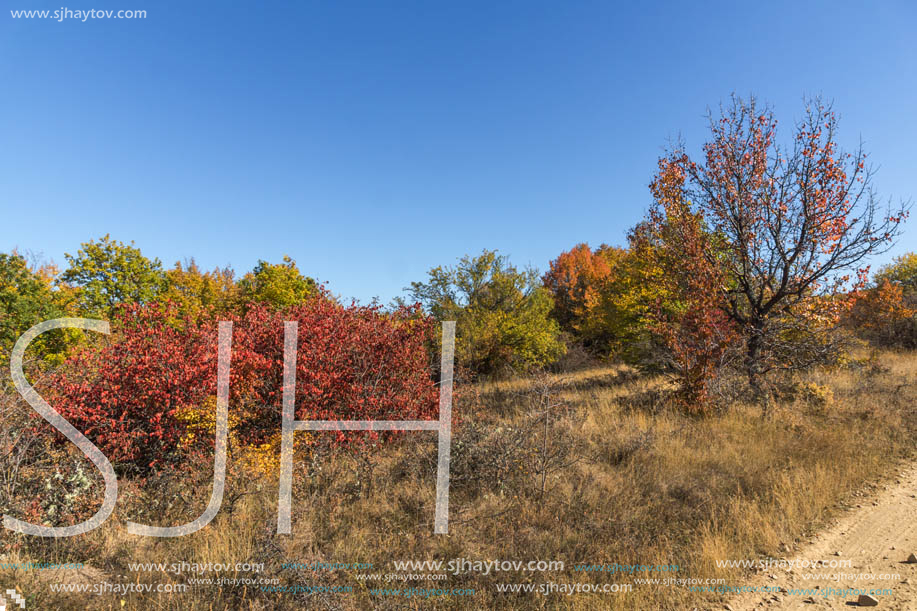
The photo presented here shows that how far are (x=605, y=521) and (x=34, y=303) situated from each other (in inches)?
868

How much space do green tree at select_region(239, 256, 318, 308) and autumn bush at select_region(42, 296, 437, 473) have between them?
16.3 metres

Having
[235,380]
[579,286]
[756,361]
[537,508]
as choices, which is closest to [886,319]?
[756,361]

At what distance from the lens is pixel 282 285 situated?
1062 inches

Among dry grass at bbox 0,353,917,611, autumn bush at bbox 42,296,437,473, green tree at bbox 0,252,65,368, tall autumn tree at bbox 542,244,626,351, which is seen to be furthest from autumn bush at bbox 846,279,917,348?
green tree at bbox 0,252,65,368

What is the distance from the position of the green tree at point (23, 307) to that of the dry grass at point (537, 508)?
48.6 ft

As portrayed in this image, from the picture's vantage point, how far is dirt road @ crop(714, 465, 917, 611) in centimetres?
410

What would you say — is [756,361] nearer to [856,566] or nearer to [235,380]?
[856,566]

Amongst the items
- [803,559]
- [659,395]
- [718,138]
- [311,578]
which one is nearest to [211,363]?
[311,578]

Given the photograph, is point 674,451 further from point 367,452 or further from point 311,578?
point 311,578

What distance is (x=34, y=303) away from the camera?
53.7 feet

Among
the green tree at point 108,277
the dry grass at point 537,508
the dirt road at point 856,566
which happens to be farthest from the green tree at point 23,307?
the dirt road at point 856,566

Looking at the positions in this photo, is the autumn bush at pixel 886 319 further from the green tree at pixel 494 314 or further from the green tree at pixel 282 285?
the green tree at pixel 282 285

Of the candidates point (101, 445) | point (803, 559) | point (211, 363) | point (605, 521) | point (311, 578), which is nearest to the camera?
point (311, 578)

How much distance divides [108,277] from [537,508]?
23.7m
